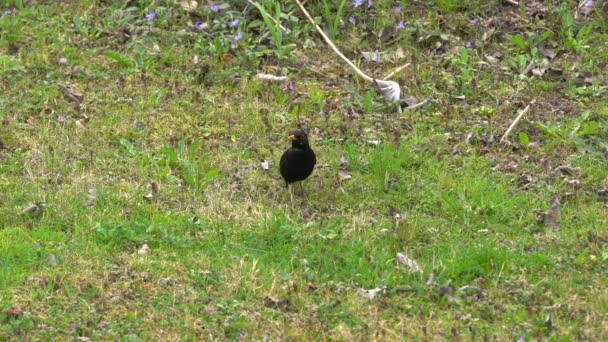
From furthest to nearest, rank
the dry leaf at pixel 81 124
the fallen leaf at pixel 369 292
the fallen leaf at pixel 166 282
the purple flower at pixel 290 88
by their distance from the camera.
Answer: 1. the purple flower at pixel 290 88
2. the dry leaf at pixel 81 124
3. the fallen leaf at pixel 166 282
4. the fallen leaf at pixel 369 292

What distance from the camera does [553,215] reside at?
6.66 metres

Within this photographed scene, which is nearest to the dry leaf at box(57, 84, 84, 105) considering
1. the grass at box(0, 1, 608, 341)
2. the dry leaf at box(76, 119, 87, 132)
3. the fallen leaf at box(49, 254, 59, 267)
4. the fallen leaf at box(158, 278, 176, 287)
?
the grass at box(0, 1, 608, 341)

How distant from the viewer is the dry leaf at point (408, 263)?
601 cm

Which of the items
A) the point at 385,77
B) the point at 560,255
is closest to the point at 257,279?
the point at 560,255

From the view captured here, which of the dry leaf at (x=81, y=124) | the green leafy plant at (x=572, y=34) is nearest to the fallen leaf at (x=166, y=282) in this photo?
the dry leaf at (x=81, y=124)

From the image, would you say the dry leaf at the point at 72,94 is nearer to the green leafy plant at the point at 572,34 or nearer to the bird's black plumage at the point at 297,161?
the bird's black plumage at the point at 297,161

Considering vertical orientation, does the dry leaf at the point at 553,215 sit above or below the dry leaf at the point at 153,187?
above

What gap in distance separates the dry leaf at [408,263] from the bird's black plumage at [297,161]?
1131mm

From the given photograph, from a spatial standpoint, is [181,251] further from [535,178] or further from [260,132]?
[535,178]

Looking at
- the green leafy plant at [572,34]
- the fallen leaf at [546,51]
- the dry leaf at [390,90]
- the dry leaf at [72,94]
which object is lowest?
the dry leaf at [72,94]

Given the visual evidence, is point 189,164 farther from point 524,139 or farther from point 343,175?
point 524,139

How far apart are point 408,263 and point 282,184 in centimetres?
150

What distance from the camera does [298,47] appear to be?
9258mm

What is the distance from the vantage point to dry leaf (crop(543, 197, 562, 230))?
661 centimetres
